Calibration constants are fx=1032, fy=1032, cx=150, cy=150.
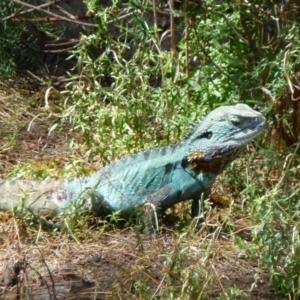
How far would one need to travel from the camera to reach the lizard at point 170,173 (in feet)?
18.4

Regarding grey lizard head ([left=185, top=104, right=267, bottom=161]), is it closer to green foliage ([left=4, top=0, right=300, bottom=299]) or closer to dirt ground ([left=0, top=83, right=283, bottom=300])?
green foliage ([left=4, top=0, right=300, bottom=299])

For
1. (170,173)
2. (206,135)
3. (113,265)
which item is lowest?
(113,265)

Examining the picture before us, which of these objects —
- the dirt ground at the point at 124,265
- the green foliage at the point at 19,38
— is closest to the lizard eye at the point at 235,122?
the dirt ground at the point at 124,265

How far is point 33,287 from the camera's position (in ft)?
16.1

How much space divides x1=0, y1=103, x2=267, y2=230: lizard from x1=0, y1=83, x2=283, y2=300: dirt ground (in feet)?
0.56

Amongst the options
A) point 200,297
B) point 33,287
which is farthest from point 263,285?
point 33,287

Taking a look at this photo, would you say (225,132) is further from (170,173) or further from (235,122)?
(170,173)

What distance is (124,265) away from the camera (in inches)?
202

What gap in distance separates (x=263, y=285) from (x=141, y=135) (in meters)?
1.72

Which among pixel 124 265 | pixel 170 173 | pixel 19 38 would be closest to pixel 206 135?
pixel 170 173

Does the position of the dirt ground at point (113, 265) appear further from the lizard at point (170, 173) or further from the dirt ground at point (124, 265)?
the lizard at point (170, 173)

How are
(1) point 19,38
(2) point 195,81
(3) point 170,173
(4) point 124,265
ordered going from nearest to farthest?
(4) point 124,265
(3) point 170,173
(2) point 195,81
(1) point 19,38

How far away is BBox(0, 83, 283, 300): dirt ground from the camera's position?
4500mm

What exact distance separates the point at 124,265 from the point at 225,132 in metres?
0.99
